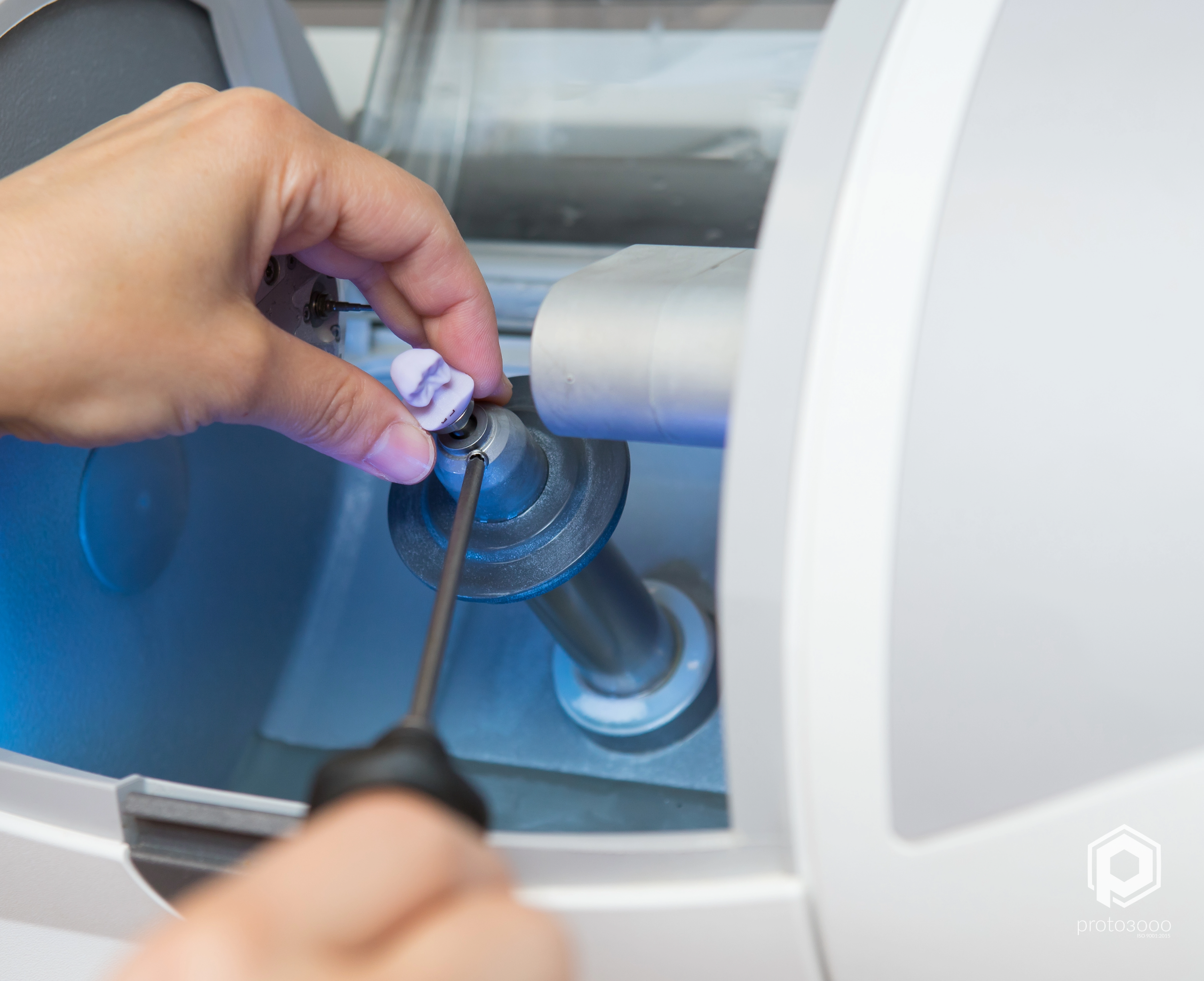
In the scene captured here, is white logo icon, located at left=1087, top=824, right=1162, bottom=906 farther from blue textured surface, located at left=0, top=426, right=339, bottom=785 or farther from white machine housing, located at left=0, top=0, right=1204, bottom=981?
blue textured surface, located at left=0, top=426, right=339, bottom=785

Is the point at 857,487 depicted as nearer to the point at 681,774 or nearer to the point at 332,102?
the point at 681,774

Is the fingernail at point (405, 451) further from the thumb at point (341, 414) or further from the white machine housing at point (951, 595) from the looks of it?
the white machine housing at point (951, 595)

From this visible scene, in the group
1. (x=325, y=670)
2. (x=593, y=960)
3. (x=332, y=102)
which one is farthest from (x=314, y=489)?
(x=593, y=960)

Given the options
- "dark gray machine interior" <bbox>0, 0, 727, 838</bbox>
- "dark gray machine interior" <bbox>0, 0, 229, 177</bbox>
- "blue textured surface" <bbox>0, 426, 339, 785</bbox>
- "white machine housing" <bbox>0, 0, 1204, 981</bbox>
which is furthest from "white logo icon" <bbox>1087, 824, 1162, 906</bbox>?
"dark gray machine interior" <bbox>0, 0, 229, 177</bbox>

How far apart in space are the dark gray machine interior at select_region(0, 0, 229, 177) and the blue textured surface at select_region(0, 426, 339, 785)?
19cm

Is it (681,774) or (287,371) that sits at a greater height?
(287,371)

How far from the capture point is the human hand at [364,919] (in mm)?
188

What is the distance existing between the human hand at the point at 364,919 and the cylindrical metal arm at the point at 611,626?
1.09ft

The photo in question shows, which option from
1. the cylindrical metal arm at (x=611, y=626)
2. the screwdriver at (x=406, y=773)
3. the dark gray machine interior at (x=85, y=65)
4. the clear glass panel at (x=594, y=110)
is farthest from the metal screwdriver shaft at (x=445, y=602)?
the clear glass panel at (x=594, y=110)

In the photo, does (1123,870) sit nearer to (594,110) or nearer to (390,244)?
(390,244)

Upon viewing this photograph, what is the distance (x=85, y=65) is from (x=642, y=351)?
1.44 feet

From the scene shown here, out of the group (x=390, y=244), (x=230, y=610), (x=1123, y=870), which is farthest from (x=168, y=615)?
(x=1123, y=870)

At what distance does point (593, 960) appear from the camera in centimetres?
35

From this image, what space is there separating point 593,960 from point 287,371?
0.29 m
